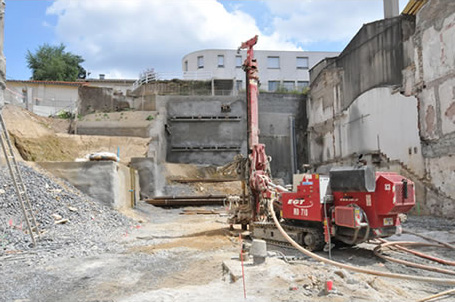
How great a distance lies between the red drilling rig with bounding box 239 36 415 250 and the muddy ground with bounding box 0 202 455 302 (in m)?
0.48

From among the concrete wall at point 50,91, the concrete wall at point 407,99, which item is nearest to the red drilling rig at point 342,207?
the concrete wall at point 407,99

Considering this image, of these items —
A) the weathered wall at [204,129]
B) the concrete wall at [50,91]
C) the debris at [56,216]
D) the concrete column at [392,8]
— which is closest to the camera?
the debris at [56,216]

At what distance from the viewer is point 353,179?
731 cm

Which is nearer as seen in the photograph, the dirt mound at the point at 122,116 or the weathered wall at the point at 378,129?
the weathered wall at the point at 378,129

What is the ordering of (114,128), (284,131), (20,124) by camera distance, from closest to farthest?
(20,124)
(114,128)
(284,131)

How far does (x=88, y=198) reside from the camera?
13.7 m

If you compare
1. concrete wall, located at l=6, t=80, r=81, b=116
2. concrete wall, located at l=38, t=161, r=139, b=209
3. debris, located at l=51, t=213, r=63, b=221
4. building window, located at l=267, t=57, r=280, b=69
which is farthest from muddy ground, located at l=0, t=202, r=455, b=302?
building window, located at l=267, t=57, r=280, b=69

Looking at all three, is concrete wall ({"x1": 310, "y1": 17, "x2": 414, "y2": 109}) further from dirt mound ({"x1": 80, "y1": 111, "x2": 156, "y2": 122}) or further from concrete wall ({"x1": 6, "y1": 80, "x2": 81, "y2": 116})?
concrete wall ({"x1": 6, "y1": 80, "x2": 81, "y2": 116})

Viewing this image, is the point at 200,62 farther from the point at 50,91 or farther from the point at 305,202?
the point at 305,202

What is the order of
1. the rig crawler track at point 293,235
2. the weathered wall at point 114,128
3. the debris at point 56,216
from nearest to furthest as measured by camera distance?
1. the rig crawler track at point 293,235
2. the debris at point 56,216
3. the weathered wall at point 114,128

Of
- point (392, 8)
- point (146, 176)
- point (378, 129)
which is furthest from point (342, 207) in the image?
point (392, 8)

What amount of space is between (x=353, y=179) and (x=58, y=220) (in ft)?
26.4

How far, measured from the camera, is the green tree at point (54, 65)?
4266 cm

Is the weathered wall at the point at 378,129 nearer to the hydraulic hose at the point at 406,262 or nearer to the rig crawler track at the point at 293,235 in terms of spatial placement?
the hydraulic hose at the point at 406,262
